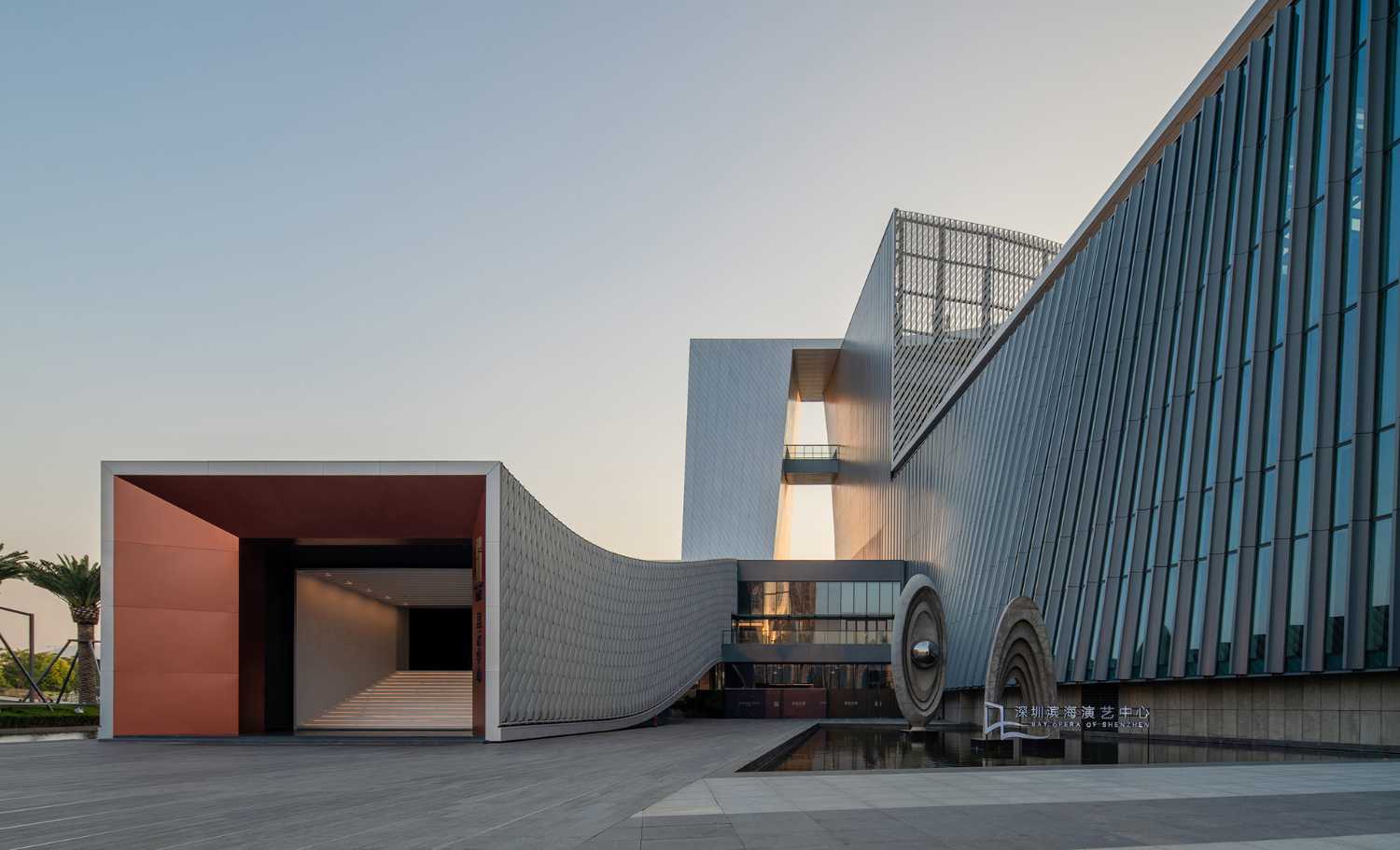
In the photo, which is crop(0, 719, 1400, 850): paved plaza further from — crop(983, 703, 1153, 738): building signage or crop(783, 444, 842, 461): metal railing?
Answer: crop(783, 444, 842, 461): metal railing

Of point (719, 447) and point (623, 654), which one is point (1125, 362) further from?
point (719, 447)

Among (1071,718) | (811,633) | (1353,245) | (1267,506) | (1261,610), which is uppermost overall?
(1353,245)

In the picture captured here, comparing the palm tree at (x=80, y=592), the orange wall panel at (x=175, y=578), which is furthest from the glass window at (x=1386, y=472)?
→ the palm tree at (x=80, y=592)

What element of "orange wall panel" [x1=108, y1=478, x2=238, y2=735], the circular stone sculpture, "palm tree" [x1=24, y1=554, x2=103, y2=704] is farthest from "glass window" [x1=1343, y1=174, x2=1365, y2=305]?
"palm tree" [x1=24, y1=554, x2=103, y2=704]

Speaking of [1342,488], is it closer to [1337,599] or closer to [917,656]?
[1337,599]

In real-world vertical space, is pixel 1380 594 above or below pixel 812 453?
below

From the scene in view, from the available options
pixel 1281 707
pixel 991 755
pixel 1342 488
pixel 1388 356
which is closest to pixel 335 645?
pixel 991 755

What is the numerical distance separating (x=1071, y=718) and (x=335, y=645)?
21.5 m

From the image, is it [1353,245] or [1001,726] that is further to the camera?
[1001,726]

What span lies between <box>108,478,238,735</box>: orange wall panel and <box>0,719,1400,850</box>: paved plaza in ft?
32.7

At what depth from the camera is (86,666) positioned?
44969mm

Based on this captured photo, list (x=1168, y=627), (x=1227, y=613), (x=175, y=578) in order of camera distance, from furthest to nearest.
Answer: (x=175, y=578), (x=1168, y=627), (x=1227, y=613)

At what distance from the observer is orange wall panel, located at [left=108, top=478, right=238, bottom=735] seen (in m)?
27.3

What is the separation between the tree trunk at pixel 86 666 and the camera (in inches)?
1768
